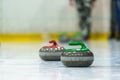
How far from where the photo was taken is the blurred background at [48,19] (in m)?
8.97

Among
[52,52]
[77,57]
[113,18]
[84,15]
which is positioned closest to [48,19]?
[84,15]

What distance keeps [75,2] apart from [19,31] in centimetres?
145

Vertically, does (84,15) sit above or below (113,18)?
above

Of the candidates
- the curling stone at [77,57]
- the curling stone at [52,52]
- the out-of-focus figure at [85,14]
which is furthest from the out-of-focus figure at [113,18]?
the curling stone at [77,57]

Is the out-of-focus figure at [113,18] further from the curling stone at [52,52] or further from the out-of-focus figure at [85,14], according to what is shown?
the curling stone at [52,52]

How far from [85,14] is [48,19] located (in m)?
0.92

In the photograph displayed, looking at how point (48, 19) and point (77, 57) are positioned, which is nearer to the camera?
point (77, 57)

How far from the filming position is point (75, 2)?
8625 millimetres

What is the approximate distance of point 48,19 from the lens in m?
9.00

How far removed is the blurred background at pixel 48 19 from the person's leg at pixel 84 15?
25cm

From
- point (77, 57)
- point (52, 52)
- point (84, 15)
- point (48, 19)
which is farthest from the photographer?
point (48, 19)

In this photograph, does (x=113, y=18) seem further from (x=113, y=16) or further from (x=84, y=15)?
(x=84, y=15)

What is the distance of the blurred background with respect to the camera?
8.97 m

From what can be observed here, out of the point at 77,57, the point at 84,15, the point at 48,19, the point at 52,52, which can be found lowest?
the point at 48,19
